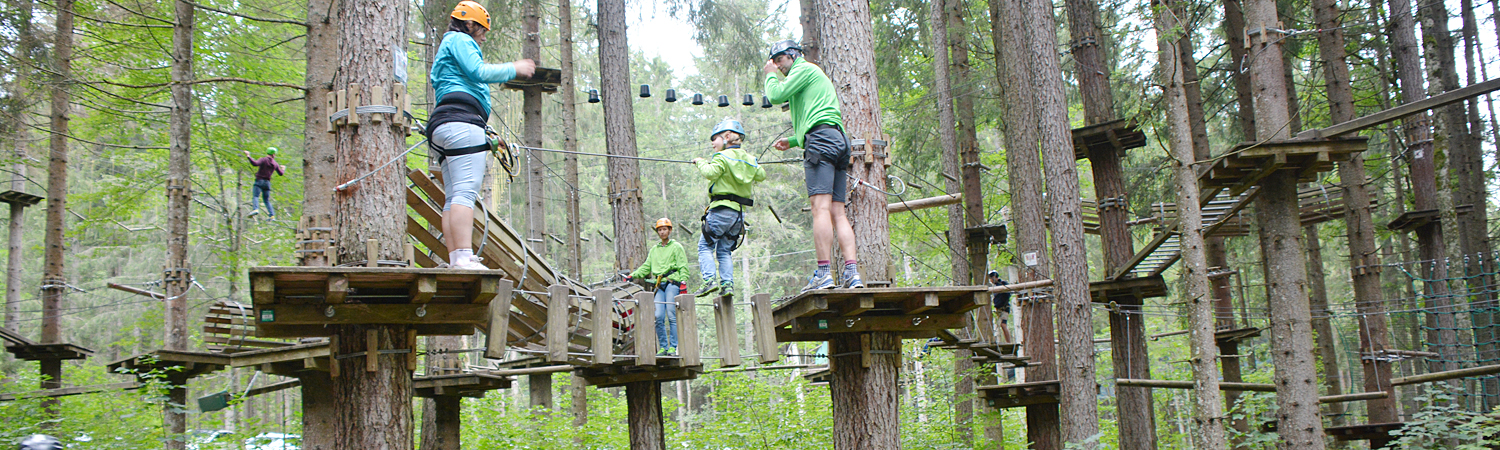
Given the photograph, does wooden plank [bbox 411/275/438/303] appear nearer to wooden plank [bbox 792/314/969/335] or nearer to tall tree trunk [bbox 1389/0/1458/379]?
wooden plank [bbox 792/314/969/335]

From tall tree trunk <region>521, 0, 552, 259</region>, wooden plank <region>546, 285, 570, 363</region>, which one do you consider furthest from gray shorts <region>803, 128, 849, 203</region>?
tall tree trunk <region>521, 0, 552, 259</region>

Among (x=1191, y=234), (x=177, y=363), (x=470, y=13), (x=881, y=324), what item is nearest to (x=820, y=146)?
(x=881, y=324)

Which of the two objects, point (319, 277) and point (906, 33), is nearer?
point (319, 277)

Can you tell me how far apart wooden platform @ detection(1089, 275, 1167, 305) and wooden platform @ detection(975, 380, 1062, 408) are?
4.01ft

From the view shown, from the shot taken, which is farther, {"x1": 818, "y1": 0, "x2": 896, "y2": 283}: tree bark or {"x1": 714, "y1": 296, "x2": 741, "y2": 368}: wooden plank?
{"x1": 818, "y1": 0, "x2": 896, "y2": 283}: tree bark

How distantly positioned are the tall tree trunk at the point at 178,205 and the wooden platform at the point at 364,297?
668 cm

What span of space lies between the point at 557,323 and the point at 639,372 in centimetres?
271

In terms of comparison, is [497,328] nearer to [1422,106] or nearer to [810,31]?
[1422,106]

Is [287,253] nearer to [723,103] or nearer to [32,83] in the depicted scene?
[32,83]

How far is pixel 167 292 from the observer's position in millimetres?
10555

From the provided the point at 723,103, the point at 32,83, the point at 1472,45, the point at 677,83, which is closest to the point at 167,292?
the point at 32,83

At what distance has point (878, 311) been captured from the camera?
615 cm

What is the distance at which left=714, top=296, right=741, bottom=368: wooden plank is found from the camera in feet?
20.3

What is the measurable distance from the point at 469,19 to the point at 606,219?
77.8 feet
